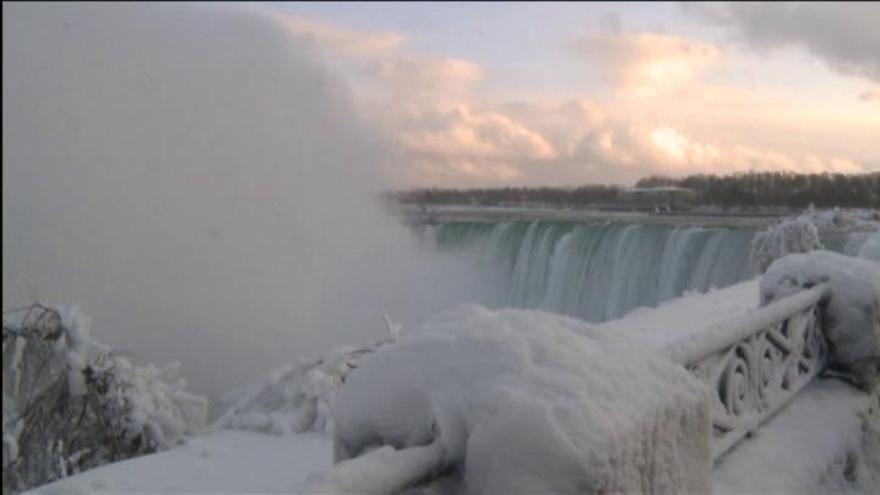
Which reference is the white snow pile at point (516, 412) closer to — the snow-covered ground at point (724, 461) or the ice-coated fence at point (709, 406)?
the ice-coated fence at point (709, 406)

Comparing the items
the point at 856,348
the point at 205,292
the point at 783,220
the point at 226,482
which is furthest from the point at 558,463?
the point at 205,292

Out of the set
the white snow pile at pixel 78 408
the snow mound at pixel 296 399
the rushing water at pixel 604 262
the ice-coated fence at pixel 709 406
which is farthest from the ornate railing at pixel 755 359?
the rushing water at pixel 604 262

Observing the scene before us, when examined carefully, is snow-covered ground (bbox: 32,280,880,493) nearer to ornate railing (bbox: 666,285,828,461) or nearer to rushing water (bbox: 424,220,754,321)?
ornate railing (bbox: 666,285,828,461)

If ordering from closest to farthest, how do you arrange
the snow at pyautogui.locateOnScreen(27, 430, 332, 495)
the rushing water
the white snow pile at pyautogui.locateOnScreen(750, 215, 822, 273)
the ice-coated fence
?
1. the ice-coated fence
2. the snow at pyautogui.locateOnScreen(27, 430, 332, 495)
3. the white snow pile at pyautogui.locateOnScreen(750, 215, 822, 273)
4. the rushing water

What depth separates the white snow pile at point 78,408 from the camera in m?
5.69

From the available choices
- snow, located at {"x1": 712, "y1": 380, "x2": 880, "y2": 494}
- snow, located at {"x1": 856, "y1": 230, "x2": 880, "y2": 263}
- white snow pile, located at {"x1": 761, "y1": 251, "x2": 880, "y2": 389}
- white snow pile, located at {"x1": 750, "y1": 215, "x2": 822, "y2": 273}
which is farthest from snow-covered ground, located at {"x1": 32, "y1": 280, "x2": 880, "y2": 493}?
white snow pile, located at {"x1": 750, "y1": 215, "x2": 822, "y2": 273}

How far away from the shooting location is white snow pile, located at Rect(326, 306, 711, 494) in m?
1.50

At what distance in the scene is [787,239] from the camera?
9.99 m

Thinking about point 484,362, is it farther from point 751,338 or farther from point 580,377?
point 751,338

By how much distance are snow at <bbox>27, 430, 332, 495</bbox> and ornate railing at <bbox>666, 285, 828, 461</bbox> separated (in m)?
1.51

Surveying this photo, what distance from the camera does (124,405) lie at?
18.9 feet

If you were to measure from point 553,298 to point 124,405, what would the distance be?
1601cm

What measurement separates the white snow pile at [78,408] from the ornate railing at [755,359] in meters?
3.85

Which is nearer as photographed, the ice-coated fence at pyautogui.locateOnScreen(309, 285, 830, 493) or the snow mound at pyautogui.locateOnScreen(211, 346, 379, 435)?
the ice-coated fence at pyautogui.locateOnScreen(309, 285, 830, 493)
